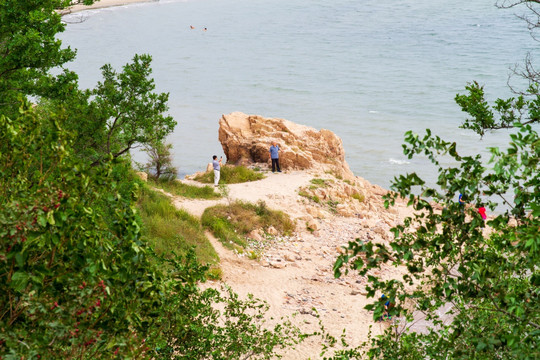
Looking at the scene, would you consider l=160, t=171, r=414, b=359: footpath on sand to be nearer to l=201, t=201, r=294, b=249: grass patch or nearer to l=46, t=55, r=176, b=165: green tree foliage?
l=201, t=201, r=294, b=249: grass patch

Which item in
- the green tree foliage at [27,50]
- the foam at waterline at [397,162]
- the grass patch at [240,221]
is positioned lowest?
the foam at waterline at [397,162]

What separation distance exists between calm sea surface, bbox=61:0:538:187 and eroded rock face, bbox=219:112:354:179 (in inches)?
289

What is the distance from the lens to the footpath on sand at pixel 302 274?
795 inches

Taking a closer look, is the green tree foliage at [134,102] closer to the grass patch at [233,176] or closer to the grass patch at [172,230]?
the grass patch at [172,230]

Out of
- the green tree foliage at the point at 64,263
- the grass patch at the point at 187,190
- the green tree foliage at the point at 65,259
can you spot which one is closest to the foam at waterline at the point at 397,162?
the grass patch at the point at 187,190

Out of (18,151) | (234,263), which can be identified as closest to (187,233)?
(234,263)

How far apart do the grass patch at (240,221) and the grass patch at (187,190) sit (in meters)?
2.29

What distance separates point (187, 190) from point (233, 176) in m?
3.40

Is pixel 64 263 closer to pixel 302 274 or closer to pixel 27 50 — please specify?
pixel 27 50

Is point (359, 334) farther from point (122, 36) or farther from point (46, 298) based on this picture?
point (122, 36)

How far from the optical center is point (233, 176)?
31750mm

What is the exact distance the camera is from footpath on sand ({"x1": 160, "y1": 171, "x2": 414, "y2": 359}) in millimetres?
20188

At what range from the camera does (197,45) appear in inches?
3346

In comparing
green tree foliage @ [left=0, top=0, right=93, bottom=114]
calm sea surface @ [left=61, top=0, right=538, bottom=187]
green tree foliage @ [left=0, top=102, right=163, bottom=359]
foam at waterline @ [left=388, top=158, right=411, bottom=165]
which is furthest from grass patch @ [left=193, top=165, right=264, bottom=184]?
green tree foliage @ [left=0, top=102, right=163, bottom=359]
